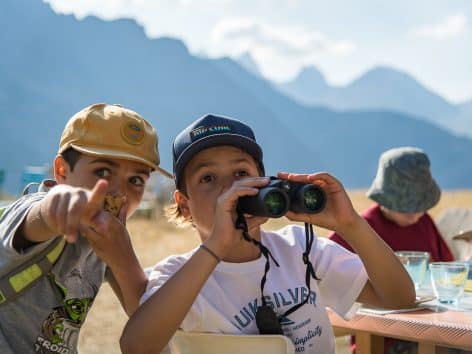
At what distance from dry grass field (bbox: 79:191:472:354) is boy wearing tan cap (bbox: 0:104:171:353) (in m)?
0.31

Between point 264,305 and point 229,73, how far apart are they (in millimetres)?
53331

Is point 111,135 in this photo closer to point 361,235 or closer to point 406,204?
point 361,235

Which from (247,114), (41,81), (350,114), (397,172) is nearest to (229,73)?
(247,114)

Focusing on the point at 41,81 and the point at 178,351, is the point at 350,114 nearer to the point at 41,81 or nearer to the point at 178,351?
the point at 41,81

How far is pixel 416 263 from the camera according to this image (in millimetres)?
2260

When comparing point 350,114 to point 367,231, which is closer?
point 367,231

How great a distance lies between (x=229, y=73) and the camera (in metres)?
54.2

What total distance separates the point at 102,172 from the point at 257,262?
517 millimetres

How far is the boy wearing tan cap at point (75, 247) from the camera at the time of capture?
1546mm

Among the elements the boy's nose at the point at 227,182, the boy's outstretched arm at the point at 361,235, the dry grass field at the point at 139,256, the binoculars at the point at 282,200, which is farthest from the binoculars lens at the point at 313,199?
the dry grass field at the point at 139,256

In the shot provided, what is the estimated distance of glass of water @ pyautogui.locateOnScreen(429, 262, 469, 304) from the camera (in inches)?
77.5

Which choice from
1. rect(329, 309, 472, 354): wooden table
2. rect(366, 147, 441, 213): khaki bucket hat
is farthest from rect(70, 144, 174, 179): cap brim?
rect(366, 147, 441, 213): khaki bucket hat

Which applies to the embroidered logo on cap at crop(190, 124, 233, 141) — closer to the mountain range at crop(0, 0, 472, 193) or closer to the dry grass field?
the dry grass field

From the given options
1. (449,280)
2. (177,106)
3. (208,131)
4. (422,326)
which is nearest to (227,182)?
(208,131)
